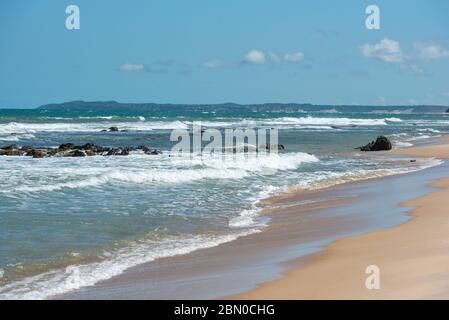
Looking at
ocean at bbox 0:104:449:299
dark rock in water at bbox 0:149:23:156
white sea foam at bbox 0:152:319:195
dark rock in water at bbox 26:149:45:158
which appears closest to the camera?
ocean at bbox 0:104:449:299

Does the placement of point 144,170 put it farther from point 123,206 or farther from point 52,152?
point 52,152

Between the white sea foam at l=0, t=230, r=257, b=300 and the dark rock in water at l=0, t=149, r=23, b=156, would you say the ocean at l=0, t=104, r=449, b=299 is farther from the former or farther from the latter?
the dark rock in water at l=0, t=149, r=23, b=156

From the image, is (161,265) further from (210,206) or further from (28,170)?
(28,170)

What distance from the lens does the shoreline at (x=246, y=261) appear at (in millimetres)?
6148

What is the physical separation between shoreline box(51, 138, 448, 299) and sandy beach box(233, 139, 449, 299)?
0.22 metres

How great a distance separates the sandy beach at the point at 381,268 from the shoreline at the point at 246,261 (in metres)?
0.22

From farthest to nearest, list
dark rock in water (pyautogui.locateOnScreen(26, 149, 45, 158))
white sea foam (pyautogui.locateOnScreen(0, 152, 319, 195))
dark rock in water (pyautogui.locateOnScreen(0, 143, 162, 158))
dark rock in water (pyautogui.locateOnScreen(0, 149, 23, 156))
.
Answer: dark rock in water (pyautogui.locateOnScreen(0, 149, 23, 156)), dark rock in water (pyautogui.locateOnScreen(0, 143, 162, 158)), dark rock in water (pyautogui.locateOnScreen(26, 149, 45, 158)), white sea foam (pyautogui.locateOnScreen(0, 152, 319, 195))

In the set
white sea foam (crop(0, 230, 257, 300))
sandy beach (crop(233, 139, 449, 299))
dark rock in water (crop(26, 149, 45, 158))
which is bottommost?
white sea foam (crop(0, 230, 257, 300))

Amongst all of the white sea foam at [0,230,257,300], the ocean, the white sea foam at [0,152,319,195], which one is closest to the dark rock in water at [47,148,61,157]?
the ocean

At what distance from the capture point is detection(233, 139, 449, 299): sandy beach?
5469 mm

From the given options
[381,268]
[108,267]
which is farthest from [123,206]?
[381,268]

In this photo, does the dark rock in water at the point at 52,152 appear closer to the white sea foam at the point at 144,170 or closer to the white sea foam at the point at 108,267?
the white sea foam at the point at 144,170
